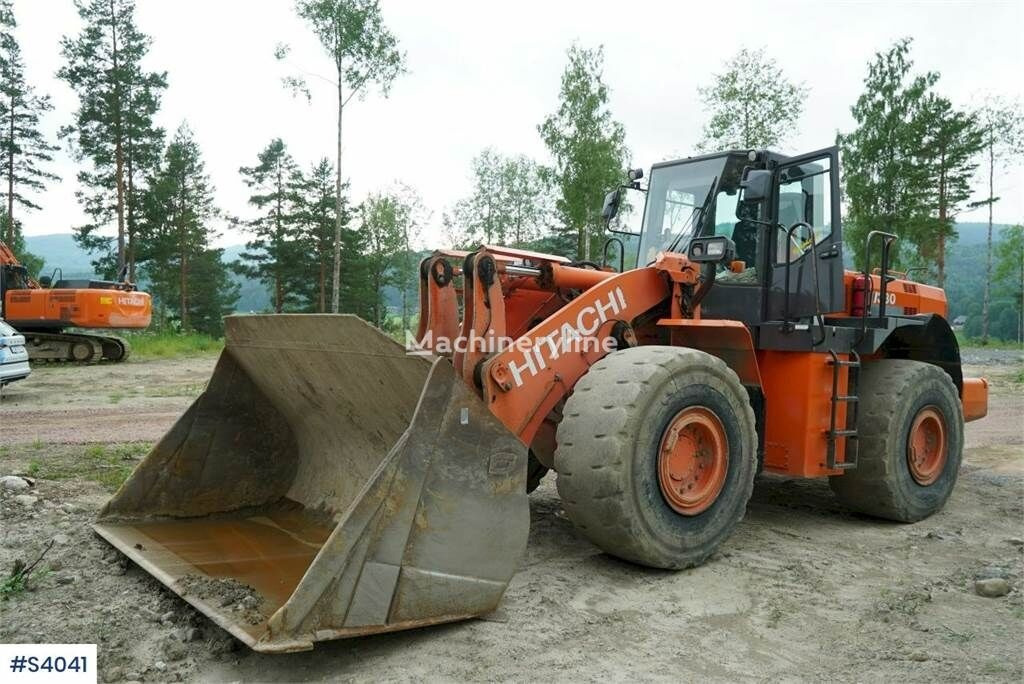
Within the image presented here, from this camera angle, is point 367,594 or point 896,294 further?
point 896,294

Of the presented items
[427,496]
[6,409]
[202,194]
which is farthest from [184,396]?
[202,194]

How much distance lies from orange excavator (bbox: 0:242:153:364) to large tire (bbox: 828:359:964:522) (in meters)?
17.5

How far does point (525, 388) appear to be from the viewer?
441 cm

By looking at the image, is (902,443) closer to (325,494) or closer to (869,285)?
(869,285)

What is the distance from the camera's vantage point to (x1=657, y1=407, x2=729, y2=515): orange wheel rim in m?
4.52

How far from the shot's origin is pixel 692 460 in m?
4.77

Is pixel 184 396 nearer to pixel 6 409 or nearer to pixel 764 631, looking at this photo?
pixel 6 409

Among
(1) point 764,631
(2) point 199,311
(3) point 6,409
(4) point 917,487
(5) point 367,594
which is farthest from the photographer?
(2) point 199,311

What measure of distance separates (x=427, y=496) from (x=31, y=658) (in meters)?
1.73

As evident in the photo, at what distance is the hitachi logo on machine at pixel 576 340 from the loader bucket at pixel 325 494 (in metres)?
0.59

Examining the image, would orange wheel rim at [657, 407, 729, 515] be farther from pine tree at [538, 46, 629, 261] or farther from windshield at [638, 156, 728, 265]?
pine tree at [538, 46, 629, 261]

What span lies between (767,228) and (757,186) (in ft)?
2.17

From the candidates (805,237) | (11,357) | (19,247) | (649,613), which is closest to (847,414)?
(805,237)

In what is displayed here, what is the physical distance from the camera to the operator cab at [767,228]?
232 inches
